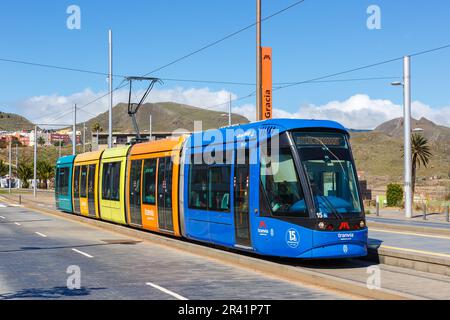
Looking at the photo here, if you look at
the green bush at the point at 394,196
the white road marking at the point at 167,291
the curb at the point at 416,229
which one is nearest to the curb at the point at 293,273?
the white road marking at the point at 167,291

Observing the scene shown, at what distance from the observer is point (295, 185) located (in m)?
13.8

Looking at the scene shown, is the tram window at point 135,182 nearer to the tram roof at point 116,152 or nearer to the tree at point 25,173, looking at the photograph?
the tram roof at point 116,152

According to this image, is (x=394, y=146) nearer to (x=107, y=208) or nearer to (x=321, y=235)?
(x=107, y=208)

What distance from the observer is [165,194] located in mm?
20422

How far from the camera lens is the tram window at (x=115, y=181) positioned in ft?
84.5

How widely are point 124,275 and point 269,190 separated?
3.56 metres

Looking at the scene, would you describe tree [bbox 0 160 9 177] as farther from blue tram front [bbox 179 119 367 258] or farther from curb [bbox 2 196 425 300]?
blue tram front [bbox 179 119 367 258]

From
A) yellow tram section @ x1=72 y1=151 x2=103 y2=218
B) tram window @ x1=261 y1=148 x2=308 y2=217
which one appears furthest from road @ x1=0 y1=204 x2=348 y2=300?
yellow tram section @ x1=72 y1=151 x2=103 y2=218

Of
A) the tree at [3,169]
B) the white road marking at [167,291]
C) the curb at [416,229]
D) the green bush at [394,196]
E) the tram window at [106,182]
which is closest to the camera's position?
the white road marking at [167,291]

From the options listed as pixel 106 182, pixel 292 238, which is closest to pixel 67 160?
pixel 106 182

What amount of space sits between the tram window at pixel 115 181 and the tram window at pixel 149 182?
133 inches

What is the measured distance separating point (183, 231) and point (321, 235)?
663 cm

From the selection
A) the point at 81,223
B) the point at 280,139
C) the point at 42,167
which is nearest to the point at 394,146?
the point at 42,167

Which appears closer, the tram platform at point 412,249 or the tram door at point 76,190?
the tram platform at point 412,249
